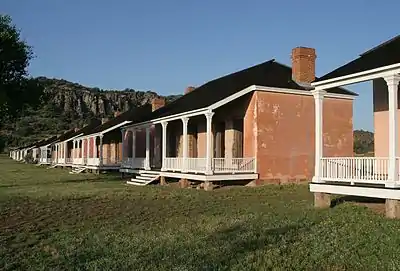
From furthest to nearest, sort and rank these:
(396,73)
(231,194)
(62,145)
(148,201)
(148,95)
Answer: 1. (148,95)
2. (62,145)
3. (231,194)
4. (148,201)
5. (396,73)

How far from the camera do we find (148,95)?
168375mm

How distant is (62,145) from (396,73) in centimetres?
5798

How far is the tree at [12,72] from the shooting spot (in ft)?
74.5

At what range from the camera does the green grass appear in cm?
705

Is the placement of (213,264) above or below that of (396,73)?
below

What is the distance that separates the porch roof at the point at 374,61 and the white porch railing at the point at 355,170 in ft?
7.70

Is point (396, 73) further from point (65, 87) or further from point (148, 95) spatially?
point (65, 87)

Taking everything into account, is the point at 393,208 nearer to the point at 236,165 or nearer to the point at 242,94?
the point at 236,165

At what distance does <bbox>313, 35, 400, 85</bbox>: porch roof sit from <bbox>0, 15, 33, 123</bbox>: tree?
15849 millimetres

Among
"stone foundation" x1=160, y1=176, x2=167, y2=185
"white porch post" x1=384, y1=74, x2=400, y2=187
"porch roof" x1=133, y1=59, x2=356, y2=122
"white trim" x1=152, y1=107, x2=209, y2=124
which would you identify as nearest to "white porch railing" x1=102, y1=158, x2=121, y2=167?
"white trim" x1=152, y1=107, x2=209, y2=124

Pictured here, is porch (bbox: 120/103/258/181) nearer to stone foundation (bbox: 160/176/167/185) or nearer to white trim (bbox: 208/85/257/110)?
stone foundation (bbox: 160/176/167/185)

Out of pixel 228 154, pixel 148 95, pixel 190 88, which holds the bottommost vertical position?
pixel 228 154

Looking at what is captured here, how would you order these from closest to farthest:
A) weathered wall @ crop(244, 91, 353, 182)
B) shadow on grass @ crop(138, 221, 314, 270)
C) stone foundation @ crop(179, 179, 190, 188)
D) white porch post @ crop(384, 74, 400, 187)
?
shadow on grass @ crop(138, 221, 314, 270) → white porch post @ crop(384, 74, 400, 187) → weathered wall @ crop(244, 91, 353, 182) → stone foundation @ crop(179, 179, 190, 188)

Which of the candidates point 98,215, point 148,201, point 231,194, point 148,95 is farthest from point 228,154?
point 148,95
